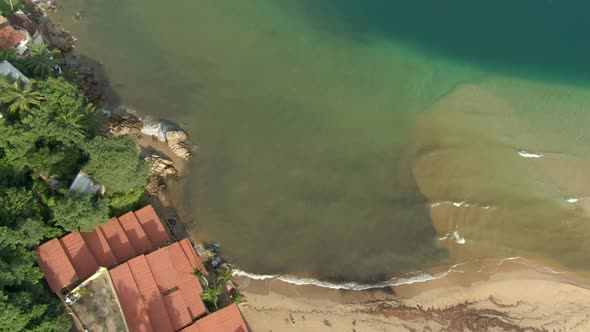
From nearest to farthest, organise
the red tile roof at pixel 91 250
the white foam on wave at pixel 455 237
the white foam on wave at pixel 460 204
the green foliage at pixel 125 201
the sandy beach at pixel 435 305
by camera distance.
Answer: the red tile roof at pixel 91 250, the sandy beach at pixel 435 305, the green foliage at pixel 125 201, the white foam on wave at pixel 455 237, the white foam on wave at pixel 460 204

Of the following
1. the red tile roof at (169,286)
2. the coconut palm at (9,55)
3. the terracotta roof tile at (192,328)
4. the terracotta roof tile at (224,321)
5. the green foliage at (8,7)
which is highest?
the green foliage at (8,7)

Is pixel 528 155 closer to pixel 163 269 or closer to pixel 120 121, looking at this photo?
pixel 163 269

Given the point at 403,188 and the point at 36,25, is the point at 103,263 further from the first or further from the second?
the point at 36,25

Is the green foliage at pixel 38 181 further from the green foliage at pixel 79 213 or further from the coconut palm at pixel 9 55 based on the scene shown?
the coconut palm at pixel 9 55

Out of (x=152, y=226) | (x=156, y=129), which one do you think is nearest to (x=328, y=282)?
(x=152, y=226)

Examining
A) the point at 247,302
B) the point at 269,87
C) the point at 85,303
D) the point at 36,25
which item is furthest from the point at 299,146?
the point at 36,25

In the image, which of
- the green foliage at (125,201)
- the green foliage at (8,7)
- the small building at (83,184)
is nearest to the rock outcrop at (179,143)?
the green foliage at (125,201)
